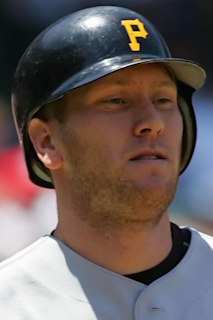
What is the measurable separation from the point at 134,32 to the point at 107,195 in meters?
0.41

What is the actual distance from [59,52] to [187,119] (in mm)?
375

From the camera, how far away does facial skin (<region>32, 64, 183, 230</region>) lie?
1.55 meters

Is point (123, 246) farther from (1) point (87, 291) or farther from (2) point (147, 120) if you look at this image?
(2) point (147, 120)

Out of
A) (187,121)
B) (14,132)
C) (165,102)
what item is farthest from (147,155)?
(14,132)

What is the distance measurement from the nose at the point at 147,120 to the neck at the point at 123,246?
0.22m

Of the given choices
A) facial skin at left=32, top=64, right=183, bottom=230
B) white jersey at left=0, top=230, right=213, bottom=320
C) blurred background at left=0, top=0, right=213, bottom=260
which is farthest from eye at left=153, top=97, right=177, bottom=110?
blurred background at left=0, top=0, right=213, bottom=260

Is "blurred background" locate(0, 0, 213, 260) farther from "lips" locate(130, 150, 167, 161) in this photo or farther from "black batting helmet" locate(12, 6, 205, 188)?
"lips" locate(130, 150, 167, 161)

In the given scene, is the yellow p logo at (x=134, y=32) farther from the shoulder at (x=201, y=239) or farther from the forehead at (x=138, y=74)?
the shoulder at (x=201, y=239)

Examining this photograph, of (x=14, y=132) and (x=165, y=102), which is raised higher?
(x=165, y=102)

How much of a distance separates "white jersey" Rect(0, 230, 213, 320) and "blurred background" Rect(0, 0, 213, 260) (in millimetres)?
2052

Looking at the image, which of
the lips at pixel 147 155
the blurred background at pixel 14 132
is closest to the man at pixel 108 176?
the lips at pixel 147 155

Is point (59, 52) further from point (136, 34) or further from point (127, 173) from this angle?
point (127, 173)

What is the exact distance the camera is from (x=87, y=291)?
5.30 ft

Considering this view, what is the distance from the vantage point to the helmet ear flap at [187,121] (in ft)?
5.98
